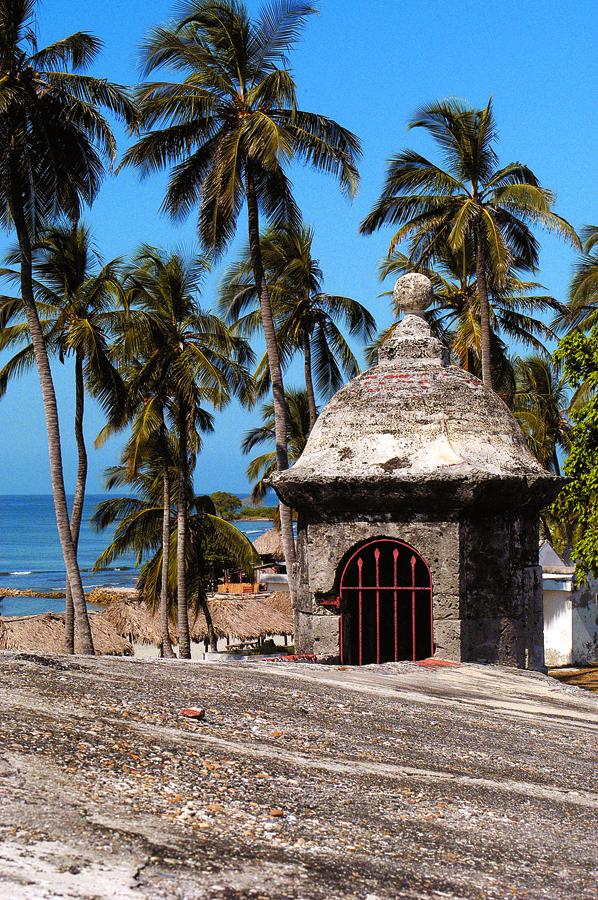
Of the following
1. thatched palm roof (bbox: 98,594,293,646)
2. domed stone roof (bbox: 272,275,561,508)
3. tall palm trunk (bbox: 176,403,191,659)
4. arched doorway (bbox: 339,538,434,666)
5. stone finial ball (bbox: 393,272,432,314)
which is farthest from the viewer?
thatched palm roof (bbox: 98,594,293,646)

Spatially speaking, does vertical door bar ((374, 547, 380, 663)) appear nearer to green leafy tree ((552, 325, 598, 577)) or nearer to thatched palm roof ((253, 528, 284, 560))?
green leafy tree ((552, 325, 598, 577))

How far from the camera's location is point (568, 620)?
1050 inches

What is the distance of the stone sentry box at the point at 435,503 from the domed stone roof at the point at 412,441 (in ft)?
0.04

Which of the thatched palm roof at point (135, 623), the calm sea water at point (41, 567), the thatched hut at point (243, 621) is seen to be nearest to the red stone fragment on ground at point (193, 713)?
the thatched palm roof at point (135, 623)

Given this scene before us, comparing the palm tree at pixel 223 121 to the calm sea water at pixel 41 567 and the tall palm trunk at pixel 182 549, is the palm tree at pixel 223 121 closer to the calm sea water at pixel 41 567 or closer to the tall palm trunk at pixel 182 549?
the tall palm trunk at pixel 182 549

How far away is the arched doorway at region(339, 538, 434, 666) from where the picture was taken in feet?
31.6

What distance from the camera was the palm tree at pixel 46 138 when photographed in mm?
18234

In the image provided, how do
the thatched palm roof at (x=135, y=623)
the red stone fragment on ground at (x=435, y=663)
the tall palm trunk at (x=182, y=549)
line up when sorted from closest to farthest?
the red stone fragment on ground at (x=435, y=663) → the tall palm trunk at (x=182, y=549) → the thatched palm roof at (x=135, y=623)

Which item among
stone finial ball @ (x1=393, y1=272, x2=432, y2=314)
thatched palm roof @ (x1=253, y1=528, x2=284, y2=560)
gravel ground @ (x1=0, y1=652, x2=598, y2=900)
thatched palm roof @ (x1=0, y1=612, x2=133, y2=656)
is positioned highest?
stone finial ball @ (x1=393, y1=272, x2=432, y2=314)

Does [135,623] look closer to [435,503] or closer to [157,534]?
[157,534]

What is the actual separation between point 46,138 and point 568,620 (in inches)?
657

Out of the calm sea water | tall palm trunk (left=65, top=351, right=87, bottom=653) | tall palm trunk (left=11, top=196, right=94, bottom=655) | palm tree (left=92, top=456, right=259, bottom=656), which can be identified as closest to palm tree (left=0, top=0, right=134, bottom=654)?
tall palm trunk (left=11, top=196, right=94, bottom=655)

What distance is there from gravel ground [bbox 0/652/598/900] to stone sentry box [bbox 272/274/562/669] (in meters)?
2.93

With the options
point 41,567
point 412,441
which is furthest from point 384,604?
point 41,567
